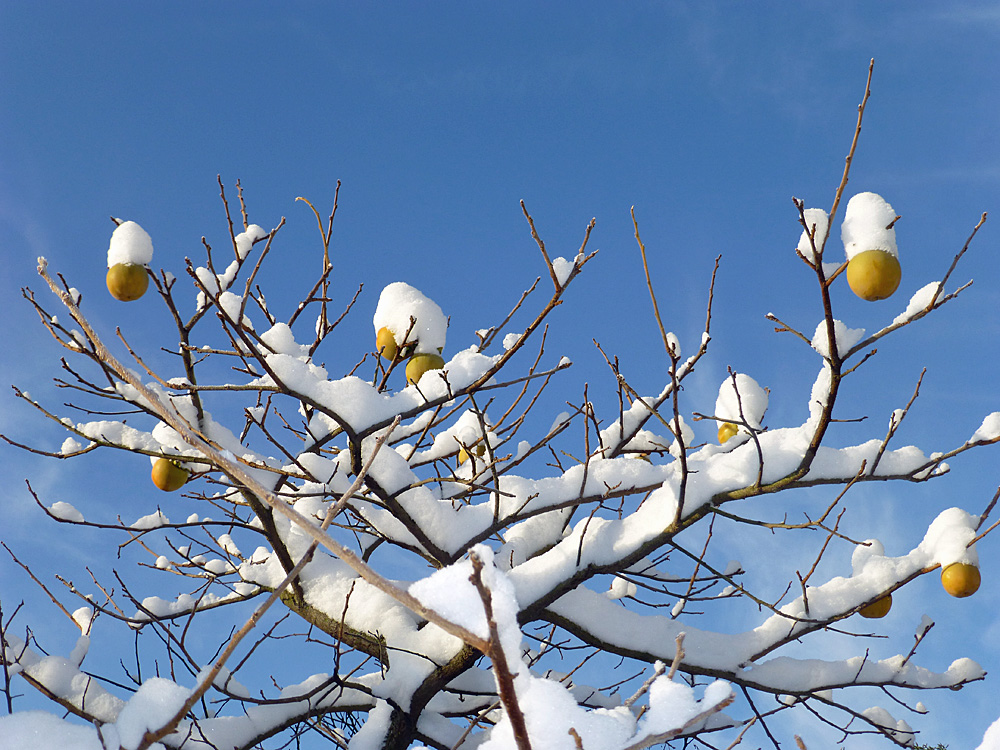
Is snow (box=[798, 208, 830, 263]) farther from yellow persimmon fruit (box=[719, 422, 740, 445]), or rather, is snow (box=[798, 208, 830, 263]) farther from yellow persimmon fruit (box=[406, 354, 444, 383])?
yellow persimmon fruit (box=[719, 422, 740, 445])

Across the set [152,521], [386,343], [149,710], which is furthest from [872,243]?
[152,521]

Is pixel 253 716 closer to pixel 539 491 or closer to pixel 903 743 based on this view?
pixel 539 491

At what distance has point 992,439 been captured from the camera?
2.91 meters

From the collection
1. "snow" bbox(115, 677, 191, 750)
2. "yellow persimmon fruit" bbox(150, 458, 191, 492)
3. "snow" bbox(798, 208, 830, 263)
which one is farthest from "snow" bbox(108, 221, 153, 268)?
"snow" bbox(798, 208, 830, 263)

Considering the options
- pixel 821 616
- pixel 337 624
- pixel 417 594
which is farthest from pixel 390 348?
pixel 417 594

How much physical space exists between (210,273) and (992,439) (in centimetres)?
336

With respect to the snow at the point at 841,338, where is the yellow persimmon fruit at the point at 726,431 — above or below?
above

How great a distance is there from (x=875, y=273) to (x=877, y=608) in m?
1.86

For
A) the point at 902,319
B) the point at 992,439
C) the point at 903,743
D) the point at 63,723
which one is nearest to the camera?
the point at 63,723

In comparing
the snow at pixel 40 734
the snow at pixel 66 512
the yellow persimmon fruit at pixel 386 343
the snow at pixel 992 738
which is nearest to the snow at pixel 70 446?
the snow at pixel 66 512

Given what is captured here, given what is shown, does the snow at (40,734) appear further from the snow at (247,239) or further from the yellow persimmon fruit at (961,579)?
the yellow persimmon fruit at (961,579)

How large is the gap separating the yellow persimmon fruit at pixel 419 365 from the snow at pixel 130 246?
128cm

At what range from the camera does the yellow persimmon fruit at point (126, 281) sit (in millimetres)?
3291

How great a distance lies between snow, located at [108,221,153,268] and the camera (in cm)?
332
